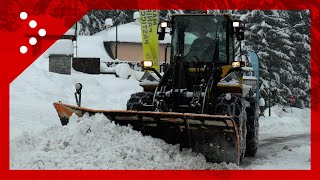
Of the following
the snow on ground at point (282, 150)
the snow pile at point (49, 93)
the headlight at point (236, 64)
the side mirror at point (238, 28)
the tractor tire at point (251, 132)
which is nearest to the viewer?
the snow on ground at point (282, 150)

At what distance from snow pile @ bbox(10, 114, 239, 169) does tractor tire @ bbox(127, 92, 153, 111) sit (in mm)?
1096

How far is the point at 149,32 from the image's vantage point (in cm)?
2059

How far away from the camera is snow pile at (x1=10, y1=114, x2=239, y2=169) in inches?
283

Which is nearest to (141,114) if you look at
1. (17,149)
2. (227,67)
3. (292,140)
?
(17,149)

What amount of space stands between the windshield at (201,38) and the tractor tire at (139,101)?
1.23 metres

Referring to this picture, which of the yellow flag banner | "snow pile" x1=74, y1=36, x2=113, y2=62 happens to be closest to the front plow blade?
the yellow flag banner

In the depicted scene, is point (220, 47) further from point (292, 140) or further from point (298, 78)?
point (298, 78)

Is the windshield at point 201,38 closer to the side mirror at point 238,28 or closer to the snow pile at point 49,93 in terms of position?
the side mirror at point 238,28

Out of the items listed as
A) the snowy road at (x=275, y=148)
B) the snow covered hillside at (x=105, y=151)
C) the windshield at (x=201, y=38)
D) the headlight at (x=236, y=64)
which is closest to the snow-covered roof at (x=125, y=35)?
the snowy road at (x=275, y=148)

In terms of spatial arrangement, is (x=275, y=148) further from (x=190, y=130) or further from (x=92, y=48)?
(x=92, y=48)

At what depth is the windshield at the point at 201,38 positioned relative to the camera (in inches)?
402

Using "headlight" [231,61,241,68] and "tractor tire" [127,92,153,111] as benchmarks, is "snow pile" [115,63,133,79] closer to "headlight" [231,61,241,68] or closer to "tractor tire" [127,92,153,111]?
"tractor tire" [127,92,153,111]

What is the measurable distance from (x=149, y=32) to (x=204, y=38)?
34.2 feet

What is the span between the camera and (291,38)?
34156 millimetres
